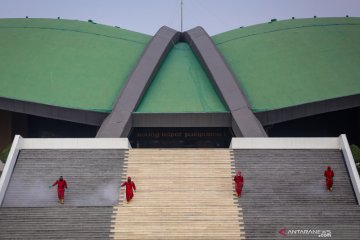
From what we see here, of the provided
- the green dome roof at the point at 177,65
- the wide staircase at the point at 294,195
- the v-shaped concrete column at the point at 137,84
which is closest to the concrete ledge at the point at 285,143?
the wide staircase at the point at 294,195

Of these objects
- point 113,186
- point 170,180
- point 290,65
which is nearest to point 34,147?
point 113,186

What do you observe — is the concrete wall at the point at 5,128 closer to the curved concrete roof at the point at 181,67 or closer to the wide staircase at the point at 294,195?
the curved concrete roof at the point at 181,67

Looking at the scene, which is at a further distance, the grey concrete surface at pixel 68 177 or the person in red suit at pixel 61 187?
the grey concrete surface at pixel 68 177

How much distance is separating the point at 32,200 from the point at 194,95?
42.5 feet

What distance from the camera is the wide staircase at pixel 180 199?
19.2 m

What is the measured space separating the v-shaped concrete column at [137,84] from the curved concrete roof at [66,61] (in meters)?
0.97

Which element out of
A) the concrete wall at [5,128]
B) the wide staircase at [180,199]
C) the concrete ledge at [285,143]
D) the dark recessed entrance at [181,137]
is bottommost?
the wide staircase at [180,199]

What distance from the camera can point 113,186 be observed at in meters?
22.2

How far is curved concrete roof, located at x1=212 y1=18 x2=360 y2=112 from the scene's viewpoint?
31.5m

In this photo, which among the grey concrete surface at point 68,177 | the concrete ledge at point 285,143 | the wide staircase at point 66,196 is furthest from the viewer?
the concrete ledge at point 285,143

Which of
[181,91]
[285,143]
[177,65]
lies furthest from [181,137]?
[285,143]

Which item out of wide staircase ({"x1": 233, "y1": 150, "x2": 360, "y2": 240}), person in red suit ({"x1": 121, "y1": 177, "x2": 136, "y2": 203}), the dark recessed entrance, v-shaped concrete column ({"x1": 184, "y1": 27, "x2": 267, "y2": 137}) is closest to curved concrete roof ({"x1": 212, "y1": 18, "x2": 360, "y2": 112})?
v-shaped concrete column ({"x1": 184, "y1": 27, "x2": 267, "y2": 137})

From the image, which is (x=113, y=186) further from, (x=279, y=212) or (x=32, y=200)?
(x=279, y=212)

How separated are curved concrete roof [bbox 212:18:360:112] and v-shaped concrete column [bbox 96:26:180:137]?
3.71 m
